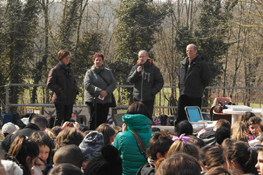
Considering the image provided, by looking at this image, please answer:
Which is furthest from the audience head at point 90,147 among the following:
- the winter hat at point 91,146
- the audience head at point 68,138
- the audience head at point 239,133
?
the audience head at point 239,133

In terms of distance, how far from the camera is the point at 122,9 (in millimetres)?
18125

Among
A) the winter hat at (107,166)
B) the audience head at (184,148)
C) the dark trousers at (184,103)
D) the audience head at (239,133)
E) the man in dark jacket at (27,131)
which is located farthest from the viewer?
the dark trousers at (184,103)

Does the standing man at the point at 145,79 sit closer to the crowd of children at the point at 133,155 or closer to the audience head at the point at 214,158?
the crowd of children at the point at 133,155

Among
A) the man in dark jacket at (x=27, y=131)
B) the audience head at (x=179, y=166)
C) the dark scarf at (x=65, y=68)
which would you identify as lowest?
the man in dark jacket at (x=27, y=131)

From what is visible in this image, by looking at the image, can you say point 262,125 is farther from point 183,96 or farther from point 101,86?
point 101,86

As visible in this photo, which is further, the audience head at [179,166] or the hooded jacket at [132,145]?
the hooded jacket at [132,145]

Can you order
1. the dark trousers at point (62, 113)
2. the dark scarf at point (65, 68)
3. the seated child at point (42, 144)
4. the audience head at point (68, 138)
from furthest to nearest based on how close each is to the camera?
the dark scarf at point (65, 68), the dark trousers at point (62, 113), the audience head at point (68, 138), the seated child at point (42, 144)

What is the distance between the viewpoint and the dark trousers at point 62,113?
7422mm

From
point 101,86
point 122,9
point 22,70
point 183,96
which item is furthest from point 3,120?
point 122,9

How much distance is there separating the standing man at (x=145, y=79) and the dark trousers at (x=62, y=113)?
146 centimetres

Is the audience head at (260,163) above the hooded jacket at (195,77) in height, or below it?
below

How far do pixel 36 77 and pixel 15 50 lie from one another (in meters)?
1.55

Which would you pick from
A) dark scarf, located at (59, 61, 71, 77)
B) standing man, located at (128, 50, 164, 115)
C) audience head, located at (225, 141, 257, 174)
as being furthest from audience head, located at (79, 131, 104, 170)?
standing man, located at (128, 50, 164, 115)

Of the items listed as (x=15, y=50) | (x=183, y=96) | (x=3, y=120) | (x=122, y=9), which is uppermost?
(x=122, y=9)
